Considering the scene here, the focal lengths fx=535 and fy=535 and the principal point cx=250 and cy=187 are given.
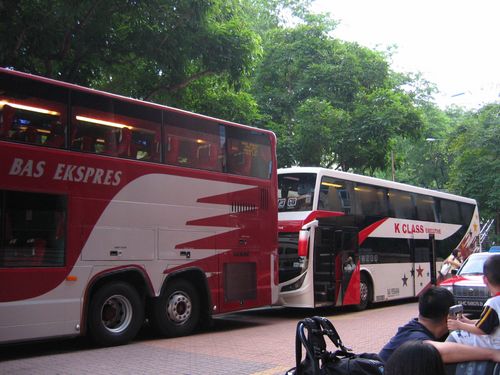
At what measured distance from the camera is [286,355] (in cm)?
821

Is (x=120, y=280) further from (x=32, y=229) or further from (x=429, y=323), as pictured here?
(x=429, y=323)

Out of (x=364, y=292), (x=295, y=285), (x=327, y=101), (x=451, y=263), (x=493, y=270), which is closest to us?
(x=493, y=270)

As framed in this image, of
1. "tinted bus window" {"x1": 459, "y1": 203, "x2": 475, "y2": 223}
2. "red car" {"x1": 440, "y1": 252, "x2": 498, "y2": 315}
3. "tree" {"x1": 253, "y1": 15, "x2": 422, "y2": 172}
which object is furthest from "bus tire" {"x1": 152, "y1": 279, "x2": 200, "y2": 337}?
"tinted bus window" {"x1": 459, "y1": 203, "x2": 475, "y2": 223}

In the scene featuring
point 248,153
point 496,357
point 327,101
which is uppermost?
point 327,101

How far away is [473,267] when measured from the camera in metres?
13.0

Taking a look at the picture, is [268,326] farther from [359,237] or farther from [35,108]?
[35,108]

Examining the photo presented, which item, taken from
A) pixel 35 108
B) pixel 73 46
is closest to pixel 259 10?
pixel 73 46

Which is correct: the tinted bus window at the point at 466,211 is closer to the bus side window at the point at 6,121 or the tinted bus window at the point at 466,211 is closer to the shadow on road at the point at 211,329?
the shadow on road at the point at 211,329

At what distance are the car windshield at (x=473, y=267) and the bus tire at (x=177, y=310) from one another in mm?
6751

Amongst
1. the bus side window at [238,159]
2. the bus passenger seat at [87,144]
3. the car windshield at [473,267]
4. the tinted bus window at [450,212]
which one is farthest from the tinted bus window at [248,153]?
the tinted bus window at [450,212]

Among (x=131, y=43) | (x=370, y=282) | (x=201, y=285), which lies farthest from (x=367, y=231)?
(x=131, y=43)

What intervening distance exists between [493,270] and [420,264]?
14498mm

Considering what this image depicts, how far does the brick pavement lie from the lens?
23.4 ft

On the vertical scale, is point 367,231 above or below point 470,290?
above
